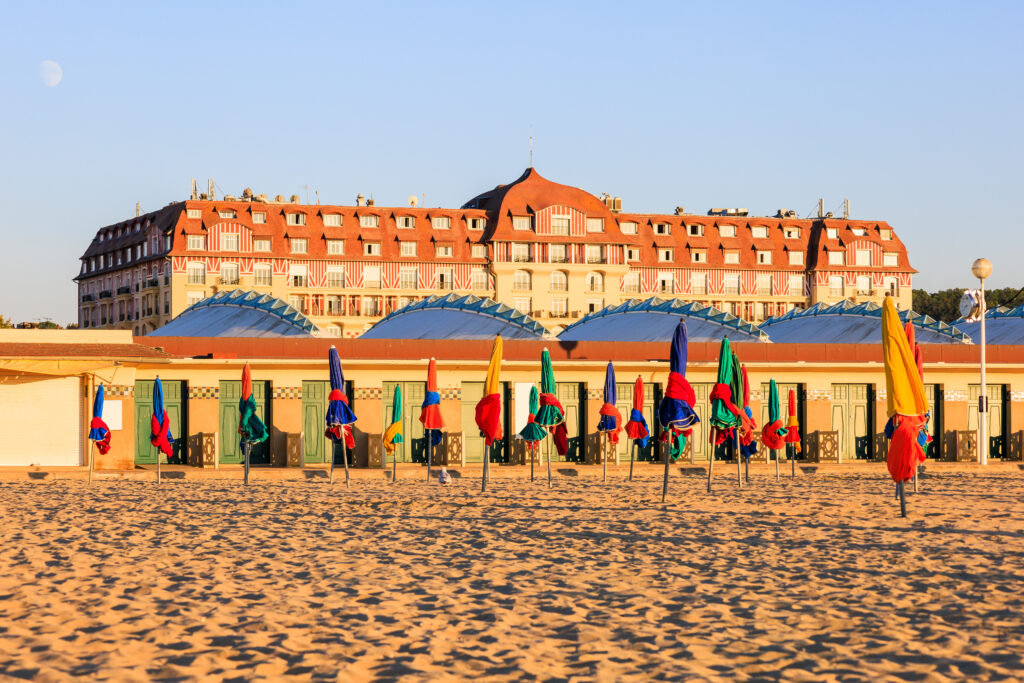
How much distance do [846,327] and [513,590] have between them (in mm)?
32324

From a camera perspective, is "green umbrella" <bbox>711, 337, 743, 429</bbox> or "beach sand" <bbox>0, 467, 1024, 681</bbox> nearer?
"beach sand" <bbox>0, 467, 1024, 681</bbox>

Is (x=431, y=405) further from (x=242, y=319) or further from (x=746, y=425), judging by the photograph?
(x=242, y=319)

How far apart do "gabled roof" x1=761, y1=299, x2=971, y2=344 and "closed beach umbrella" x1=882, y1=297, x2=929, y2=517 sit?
21082mm

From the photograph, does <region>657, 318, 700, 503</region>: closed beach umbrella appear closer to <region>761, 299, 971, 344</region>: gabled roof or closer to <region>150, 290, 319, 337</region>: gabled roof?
<region>150, 290, 319, 337</region>: gabled roof

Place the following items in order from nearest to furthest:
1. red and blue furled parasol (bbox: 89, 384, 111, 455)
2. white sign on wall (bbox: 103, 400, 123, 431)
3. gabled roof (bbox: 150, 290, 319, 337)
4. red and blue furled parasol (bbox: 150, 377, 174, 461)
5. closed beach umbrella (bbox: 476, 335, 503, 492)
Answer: closed beach umbrella (bbox: 476, 335, 503, 492)
red and blue furled parasol (bbox: 150, 377, 174, 461)
red and blue furled parasol (bbox: 89, 384, 111, 455)
white sign on wall (bbox: 103, 400, 123, 431)
gabled roof (bbox: 150, 290, 319, 337)

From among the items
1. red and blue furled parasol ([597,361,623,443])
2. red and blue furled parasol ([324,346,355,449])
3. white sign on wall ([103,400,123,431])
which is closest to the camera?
red and blue furled parasol ([324,346,355,449])

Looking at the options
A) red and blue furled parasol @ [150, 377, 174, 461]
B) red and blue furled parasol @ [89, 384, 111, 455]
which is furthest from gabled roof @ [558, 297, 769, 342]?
red and blue furled parasol @ [89, 384, 111, 455]

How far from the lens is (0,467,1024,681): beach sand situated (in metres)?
9.45

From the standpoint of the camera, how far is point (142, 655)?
9.61m

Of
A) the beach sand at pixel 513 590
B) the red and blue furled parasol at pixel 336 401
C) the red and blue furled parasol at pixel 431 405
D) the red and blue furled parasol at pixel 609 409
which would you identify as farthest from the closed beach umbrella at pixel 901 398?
the red and blue furled parasol at pixel 336 401

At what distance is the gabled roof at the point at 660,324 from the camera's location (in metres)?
39.3

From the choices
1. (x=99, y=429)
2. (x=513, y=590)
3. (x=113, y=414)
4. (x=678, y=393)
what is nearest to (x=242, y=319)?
(x=113, y=414)

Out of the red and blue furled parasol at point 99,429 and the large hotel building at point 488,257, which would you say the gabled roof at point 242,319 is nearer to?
the red and blue furled parasol at point 99,429

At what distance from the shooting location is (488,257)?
92.6 m
